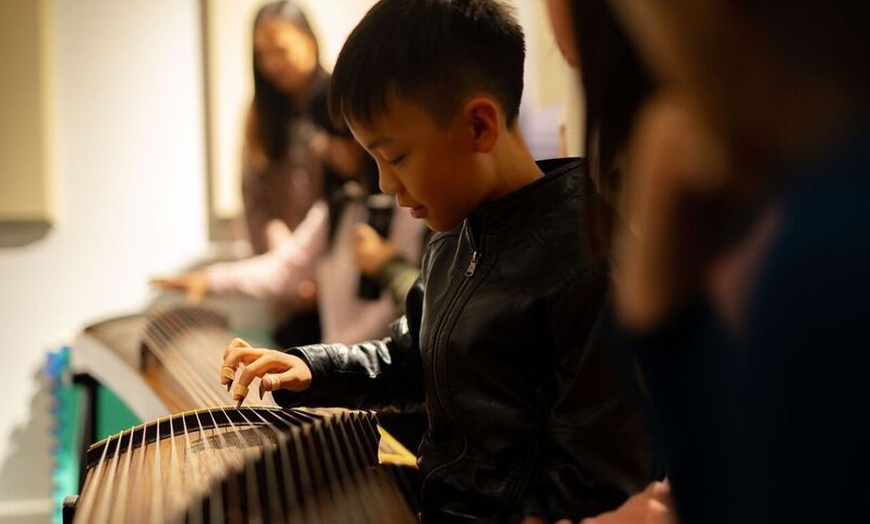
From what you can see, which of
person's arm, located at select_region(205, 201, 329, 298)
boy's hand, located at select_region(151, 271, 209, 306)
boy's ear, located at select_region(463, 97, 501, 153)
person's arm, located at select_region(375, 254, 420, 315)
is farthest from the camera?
boy's hand, located at select_region(151, 271, 209, 306)

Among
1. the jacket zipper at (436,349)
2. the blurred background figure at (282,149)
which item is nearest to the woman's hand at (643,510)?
the jacket zipper at (436,349)

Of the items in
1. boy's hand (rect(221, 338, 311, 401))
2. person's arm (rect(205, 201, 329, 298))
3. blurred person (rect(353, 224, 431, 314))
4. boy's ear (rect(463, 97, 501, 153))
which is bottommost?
person's arm (rect(205, 201, 329, 298))

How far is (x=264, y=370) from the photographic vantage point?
0.55 m

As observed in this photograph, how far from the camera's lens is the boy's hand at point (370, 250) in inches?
33.4

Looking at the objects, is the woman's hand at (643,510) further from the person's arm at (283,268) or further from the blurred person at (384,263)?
the person's arm at (283,268)

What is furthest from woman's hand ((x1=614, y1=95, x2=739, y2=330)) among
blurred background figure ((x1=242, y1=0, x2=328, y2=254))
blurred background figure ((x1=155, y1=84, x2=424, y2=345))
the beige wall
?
the beige wall

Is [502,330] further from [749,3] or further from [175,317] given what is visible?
[175,317]

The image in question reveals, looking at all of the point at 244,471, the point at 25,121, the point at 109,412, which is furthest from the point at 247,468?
the point at 25,121

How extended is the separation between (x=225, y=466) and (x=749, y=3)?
38cm

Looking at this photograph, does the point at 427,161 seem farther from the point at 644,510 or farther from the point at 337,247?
the point at 337,247

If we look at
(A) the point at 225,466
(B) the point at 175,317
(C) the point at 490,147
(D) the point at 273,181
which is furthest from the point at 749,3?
(D) the point at 273,181

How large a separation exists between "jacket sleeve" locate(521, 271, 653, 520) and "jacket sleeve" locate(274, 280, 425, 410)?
0.17 metres

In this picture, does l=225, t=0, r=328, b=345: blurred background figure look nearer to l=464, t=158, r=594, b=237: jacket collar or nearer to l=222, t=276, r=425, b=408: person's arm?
l=222, t=276, r=425, b=408: person's arm

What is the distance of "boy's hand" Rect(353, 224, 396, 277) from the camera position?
0.85 m
